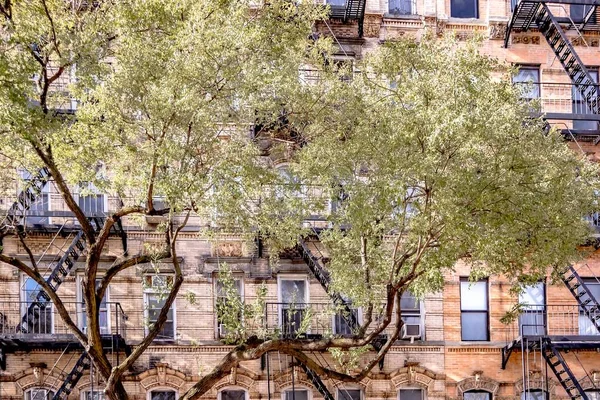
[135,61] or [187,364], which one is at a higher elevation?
[135,61]

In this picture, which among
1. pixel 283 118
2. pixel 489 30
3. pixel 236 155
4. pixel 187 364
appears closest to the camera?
pixel 236 155

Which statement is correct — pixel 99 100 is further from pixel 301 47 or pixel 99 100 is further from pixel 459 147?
pixel 459 147

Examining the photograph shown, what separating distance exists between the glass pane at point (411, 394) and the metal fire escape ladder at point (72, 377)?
25.6 ft

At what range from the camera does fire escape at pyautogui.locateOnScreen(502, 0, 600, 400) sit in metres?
19.0

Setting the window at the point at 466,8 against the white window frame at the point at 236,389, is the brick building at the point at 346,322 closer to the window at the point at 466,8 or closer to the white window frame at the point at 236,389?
the white window frame at the point at 236,389

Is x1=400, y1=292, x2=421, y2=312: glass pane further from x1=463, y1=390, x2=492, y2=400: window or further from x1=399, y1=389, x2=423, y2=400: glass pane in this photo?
x1=463, y1=390, x2=492, y2=400: window

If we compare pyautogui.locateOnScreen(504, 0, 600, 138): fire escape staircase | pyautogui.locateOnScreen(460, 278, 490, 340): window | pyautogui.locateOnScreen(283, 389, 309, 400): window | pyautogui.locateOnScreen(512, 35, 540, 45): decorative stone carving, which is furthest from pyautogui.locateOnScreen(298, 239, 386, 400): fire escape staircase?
pyautogui.locateOnScreen(512, 35, 540, 45): decorative stone carving

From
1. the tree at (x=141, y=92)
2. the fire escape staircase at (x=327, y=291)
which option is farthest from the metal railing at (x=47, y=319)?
the tree at (x=141, y=92)

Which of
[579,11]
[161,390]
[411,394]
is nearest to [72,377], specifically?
[161,390]

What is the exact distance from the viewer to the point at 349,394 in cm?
1952

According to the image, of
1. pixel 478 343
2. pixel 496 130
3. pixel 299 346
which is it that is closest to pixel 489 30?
pixel 478 343

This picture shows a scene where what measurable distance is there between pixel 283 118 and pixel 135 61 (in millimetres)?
4144

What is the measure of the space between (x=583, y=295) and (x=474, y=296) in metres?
2.75

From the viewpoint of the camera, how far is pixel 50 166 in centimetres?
1253
